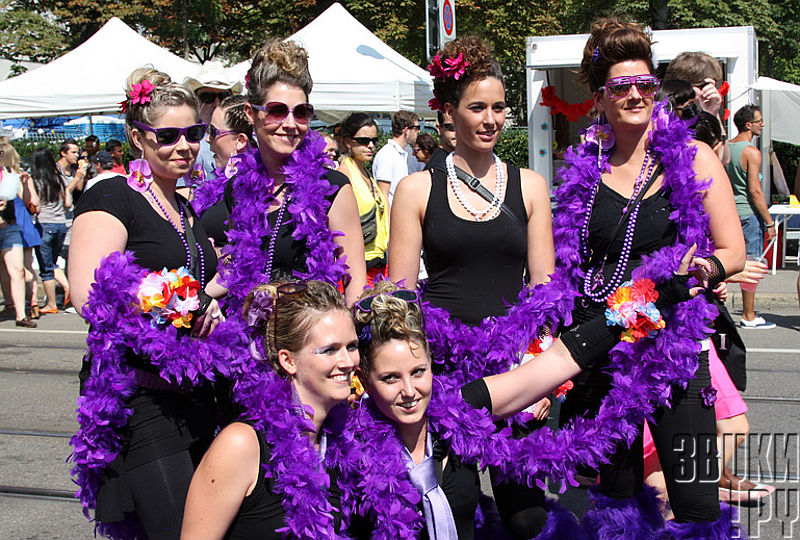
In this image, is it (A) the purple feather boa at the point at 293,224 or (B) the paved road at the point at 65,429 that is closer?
(A) the purple feather boa at the point at 293,224

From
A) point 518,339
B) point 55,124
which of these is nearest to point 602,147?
point 518,339

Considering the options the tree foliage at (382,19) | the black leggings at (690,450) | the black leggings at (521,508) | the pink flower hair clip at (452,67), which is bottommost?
the black leggings at (521,508)

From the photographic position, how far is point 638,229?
2.72 metres

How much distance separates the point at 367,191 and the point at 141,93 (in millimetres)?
3674

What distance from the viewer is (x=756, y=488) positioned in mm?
3875

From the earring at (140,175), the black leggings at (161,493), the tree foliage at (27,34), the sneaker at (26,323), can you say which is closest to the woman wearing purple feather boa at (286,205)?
the earring at (140,175)

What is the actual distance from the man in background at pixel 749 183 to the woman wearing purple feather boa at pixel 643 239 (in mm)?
4688

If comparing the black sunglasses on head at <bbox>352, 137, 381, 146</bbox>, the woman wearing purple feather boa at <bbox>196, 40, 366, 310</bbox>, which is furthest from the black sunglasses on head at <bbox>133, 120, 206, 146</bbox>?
the black sunglasses on head at <bbox>352, 137, 381, 146</bbox>

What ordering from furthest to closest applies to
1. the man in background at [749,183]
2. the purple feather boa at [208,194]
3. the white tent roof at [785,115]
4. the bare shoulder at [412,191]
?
the white tent roof at [785,115] → the man in background at [749,183] → the purple feather boa at [208,194] → the bare shoulder at [412,191]

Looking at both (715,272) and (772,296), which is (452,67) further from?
(772,296)

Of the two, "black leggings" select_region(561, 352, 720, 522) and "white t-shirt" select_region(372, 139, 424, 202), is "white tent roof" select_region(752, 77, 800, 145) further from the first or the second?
"black leggings" select_region(561, 352, 720, 522)

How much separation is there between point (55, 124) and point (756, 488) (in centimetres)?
3050

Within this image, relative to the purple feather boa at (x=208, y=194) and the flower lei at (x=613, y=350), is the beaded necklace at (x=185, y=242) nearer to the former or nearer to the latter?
the purple feather boa at (x=208, y=194)

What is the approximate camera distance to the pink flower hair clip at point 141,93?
2.72 meters
